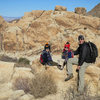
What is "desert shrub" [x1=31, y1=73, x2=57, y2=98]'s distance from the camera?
14.5 feet

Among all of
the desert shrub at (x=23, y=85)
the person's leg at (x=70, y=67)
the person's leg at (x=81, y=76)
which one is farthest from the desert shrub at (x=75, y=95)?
the desert shrub at (x=23, y=85)

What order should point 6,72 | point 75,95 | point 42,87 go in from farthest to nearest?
point 6,72 < point 42,87 < point 75,95

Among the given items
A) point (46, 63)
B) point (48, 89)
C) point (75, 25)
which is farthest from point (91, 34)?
point (48, 89)

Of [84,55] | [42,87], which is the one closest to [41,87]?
[42,87]

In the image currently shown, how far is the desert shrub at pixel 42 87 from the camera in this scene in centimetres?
443

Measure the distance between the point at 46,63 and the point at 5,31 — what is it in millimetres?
13371

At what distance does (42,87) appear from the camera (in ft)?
14.8

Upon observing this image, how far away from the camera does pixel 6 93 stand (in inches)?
193

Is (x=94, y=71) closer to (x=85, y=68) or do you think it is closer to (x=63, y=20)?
(x=85, y=68)

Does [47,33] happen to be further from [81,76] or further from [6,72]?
[81,76]

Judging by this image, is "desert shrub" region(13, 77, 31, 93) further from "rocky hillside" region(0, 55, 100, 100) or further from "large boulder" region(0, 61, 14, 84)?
"large boulder" region(0, 61, 14, 84)

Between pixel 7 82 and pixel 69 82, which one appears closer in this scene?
pixel 69 82

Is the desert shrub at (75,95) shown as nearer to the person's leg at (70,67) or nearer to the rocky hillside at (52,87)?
the rocky hillside at (52,87)

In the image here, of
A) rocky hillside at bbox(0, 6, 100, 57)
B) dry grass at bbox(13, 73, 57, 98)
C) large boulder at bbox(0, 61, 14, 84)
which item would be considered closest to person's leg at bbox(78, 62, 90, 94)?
dry grass at bbox(13, 73, 57, 98)
